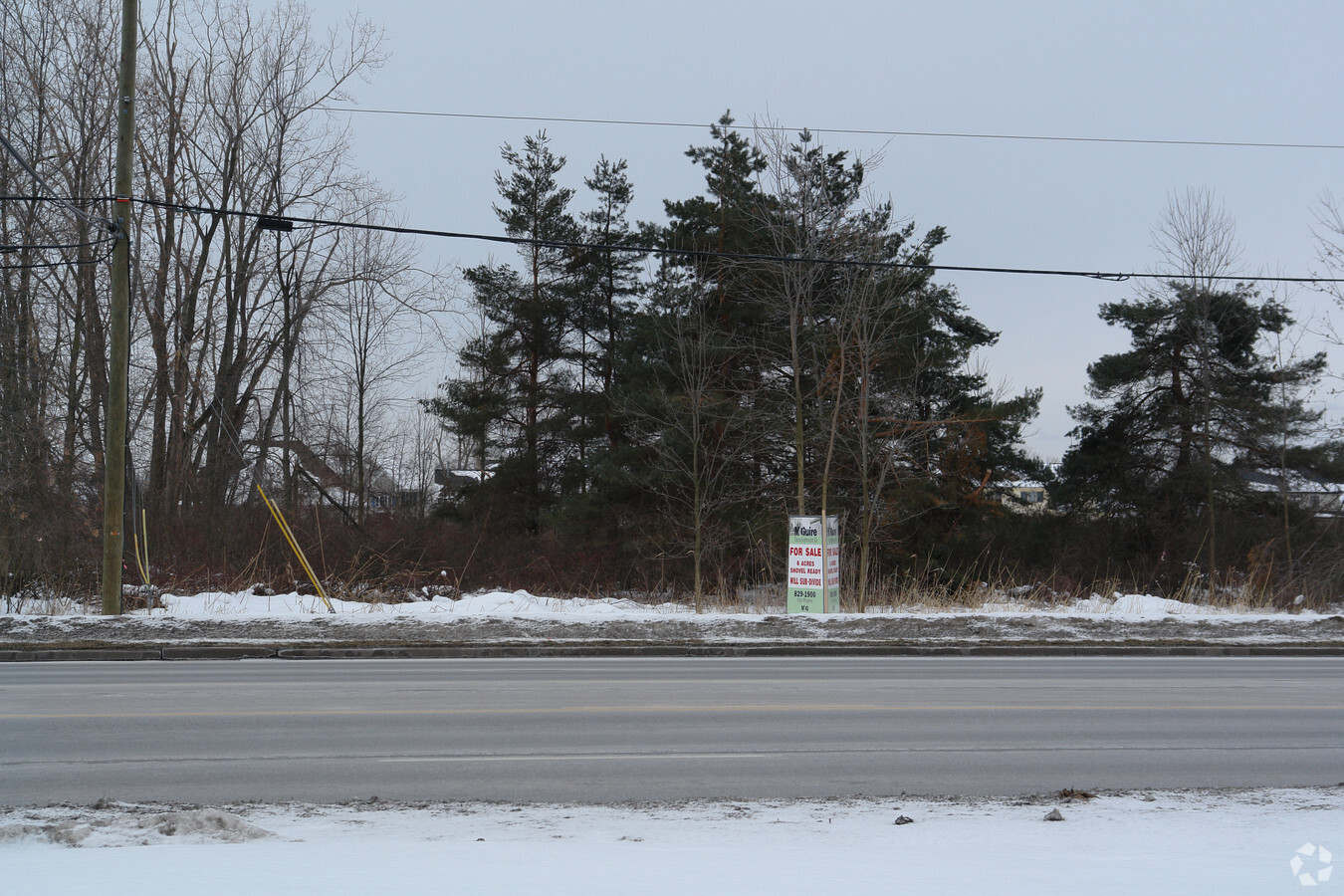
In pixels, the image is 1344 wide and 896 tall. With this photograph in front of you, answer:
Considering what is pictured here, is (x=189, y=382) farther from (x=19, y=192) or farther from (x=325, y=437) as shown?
(x=19, y=192)

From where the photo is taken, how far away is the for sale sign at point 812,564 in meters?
16.7

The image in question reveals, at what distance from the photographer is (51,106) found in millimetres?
24453

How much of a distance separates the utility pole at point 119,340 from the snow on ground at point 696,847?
1058 centimetres

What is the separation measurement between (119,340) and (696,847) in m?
14.3

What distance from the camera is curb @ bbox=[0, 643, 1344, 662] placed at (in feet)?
42.3

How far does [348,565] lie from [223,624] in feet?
38.1

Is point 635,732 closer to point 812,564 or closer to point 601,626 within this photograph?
point 601,626

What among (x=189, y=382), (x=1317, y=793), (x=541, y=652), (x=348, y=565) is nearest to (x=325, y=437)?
(x=189, y=382)

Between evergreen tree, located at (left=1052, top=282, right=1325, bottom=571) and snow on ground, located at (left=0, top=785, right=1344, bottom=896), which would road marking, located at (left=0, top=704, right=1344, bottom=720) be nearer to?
snow on ground, located at (left=0, top=785, right=1344, bottom=896)

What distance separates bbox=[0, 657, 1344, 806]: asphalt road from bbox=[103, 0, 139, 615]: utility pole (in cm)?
323

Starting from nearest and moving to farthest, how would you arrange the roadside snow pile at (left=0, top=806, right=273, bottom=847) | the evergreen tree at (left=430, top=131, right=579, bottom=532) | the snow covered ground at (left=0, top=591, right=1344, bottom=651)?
the roadside snow pile at (left=0, top=806, right=273, bottom=847) < the snow covered ground at (left=0, top=591, right=1344, bottom=651) < the evergreen tree at (left=430, top=131, right=579, bottom=532)

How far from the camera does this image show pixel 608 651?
547 inches

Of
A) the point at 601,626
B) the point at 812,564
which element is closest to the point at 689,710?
the point at 601,626

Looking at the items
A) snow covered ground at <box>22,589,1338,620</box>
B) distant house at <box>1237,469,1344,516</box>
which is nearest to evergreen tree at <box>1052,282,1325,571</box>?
distant house at <box>1237,469,1344,516</box>
